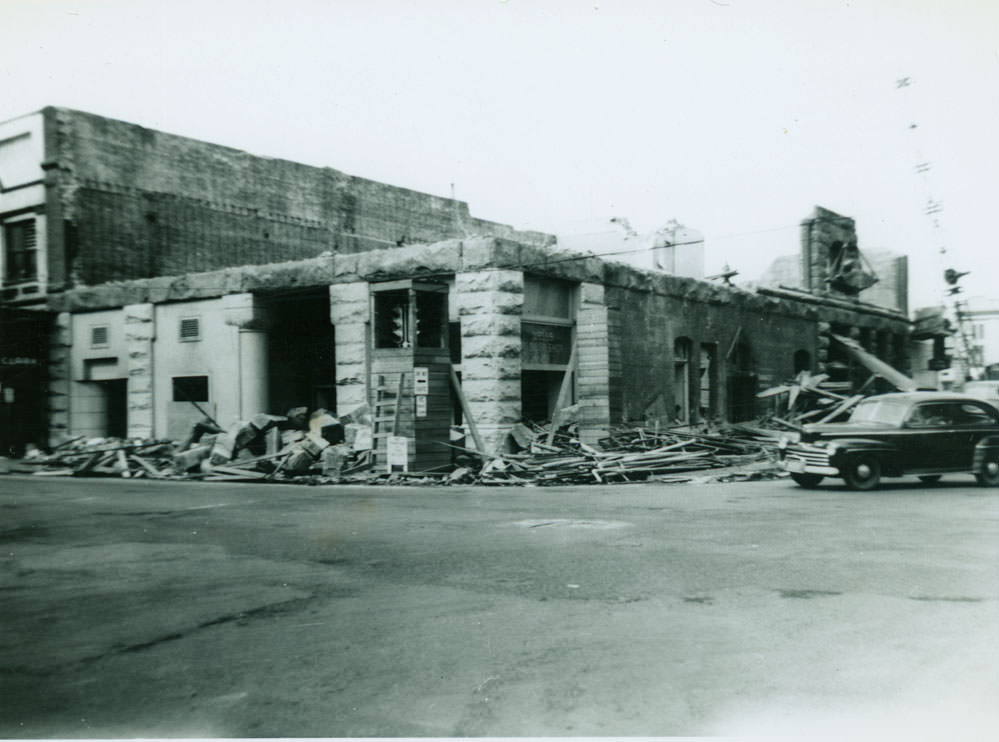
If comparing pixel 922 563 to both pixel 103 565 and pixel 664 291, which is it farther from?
pixel 664 291

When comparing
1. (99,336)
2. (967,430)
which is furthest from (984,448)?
(99,336)

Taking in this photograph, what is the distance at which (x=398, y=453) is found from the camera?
55.3 feet

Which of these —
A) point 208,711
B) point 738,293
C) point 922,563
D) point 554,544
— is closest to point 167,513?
point 554,544

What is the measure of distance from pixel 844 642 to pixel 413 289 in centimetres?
1283

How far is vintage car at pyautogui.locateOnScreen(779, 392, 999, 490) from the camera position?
13.9 meters

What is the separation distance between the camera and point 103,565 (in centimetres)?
817

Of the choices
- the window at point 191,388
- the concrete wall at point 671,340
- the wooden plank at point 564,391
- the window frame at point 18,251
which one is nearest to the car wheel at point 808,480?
the wooden plank at point 564,391

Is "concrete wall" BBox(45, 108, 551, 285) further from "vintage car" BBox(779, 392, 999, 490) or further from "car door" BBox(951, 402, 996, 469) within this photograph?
"car door" BBox(951, 402, 996, 469)

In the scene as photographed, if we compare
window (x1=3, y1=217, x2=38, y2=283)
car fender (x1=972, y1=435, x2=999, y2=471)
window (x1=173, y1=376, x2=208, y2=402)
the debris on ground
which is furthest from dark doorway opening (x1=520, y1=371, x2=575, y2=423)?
window (x1=3, y1=217, x2=38, y2=283)

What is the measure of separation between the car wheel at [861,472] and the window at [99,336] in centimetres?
1824

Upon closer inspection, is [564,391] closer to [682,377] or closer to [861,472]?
[682,377]

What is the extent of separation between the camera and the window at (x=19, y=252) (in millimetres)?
23969

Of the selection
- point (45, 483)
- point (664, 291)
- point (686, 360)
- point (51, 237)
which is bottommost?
point (45, 483)

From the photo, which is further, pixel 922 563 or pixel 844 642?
pixel 922 563
